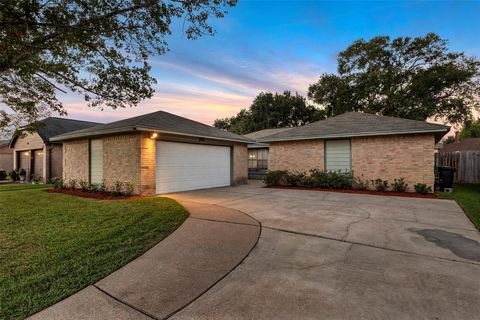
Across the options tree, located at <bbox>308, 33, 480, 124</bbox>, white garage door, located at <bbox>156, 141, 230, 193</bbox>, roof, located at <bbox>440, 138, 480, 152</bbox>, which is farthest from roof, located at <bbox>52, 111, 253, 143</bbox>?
roof, located at <bbox>440, 138, 480, 152</bbox>

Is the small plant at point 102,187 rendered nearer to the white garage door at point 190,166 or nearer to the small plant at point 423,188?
the white garage door at point 190,166

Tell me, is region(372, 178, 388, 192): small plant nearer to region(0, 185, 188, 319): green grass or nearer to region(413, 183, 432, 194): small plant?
region(413, 183, 432, 194): small plant

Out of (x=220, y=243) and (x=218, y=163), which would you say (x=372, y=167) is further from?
(x=220, y=243)

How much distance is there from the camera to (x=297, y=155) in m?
13.4

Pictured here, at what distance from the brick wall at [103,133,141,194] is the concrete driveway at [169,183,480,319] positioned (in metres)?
6.41

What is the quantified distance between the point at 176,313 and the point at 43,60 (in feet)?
25.8

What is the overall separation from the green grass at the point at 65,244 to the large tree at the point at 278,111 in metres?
30.4

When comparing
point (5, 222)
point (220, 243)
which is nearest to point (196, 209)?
point (220, 243)

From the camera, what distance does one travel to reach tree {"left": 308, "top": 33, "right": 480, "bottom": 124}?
64.7 feet

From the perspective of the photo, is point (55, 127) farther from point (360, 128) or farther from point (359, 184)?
point (359, 184)

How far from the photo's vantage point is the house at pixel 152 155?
953 centimetres

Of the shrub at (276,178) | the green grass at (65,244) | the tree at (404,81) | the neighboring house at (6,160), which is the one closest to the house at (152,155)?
the shrub at (276,178)

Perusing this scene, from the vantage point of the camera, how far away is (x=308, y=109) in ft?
118

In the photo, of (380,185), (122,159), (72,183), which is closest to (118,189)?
(122,159)
